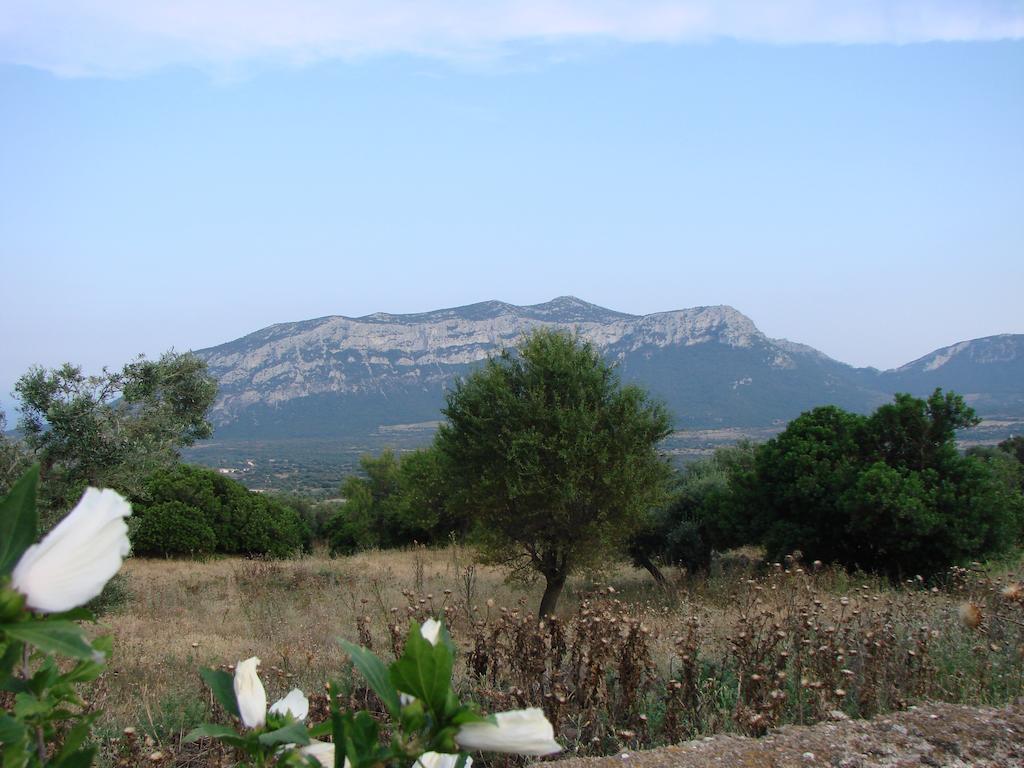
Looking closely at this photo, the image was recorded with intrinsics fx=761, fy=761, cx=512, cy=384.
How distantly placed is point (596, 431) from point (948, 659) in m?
7.14

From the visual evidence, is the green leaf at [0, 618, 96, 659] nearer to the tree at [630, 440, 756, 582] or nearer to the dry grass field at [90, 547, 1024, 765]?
the dry grass field at [90, 547, 1024, 765]

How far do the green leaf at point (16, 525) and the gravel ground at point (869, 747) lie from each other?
2929mm

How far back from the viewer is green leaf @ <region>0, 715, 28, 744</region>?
75cm

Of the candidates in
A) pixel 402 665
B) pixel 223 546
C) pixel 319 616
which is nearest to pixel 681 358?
pixel 223 546

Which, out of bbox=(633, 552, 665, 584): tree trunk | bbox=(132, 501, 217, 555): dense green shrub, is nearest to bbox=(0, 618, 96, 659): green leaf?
bbox=(633, 552, 665, 584): tree trunk

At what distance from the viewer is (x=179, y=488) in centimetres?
2097

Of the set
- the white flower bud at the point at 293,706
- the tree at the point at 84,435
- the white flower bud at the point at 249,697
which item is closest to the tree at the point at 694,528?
the tree at the point at 84,435

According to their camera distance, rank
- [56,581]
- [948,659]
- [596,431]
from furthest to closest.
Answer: [596,431]
[948,659]
[56,581]

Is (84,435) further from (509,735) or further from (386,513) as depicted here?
(386,513)

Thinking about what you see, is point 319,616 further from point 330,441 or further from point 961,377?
point 961,377

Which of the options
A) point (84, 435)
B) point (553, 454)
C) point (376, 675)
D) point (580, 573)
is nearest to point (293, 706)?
point (376, 675)

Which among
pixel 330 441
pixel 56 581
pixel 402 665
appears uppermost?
pixel 56 581

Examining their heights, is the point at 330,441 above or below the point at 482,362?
below

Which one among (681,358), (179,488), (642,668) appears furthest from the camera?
(681,358)
